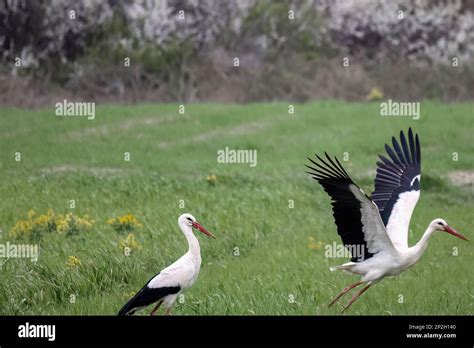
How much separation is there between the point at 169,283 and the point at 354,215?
185cm

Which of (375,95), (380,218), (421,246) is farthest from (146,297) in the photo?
(375,95)

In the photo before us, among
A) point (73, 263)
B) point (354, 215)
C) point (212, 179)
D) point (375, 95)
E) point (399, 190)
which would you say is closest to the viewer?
point (354, 215)

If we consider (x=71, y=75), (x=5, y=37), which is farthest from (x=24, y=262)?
(x=71, y=75)

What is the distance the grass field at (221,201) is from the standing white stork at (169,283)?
0.80m

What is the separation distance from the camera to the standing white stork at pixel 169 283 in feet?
28.9

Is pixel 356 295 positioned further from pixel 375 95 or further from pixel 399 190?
pixel 375 95

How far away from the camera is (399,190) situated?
33.2 feet

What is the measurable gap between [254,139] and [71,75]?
176 inches

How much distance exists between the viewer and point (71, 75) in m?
19.8

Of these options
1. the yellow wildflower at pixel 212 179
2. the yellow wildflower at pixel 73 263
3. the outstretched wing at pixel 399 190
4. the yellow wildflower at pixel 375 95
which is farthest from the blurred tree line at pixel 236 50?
the outstretched wing at pixel 399 190

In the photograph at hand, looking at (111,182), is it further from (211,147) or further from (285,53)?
(285,53)

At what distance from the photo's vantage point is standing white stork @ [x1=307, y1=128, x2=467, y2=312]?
890 cm

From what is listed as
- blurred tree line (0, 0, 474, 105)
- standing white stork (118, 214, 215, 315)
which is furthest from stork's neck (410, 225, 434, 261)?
blurred tree line (0, 0, 474, 105)

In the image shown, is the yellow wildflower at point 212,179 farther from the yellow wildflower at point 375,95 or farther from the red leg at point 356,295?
the yellow wildflower at point 375,95
